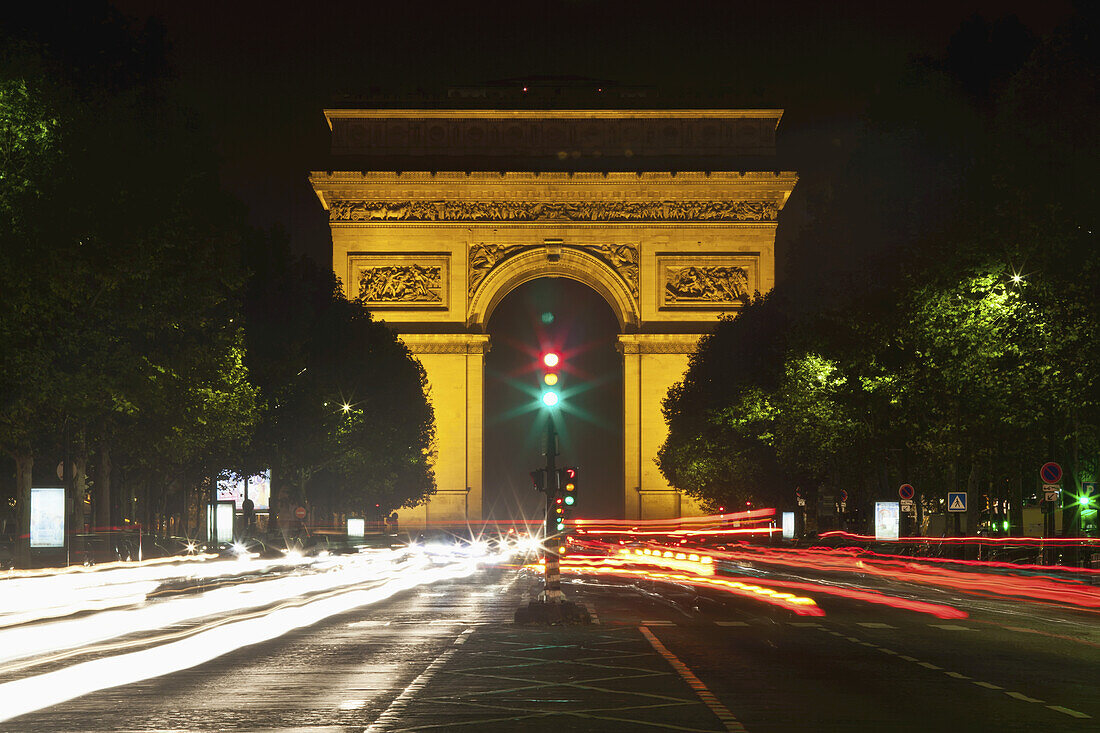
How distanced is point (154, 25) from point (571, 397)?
82.5 meters

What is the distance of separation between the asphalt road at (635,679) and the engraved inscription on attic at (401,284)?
185 feet

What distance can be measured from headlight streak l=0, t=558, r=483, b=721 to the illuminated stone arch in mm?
52414

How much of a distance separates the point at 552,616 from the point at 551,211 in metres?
59.7

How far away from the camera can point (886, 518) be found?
51188 millimetres

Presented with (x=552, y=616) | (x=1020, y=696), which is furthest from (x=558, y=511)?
(x=1020, y=696)

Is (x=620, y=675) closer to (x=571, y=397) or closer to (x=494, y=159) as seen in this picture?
(x=494, y=159)

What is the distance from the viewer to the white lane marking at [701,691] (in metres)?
12.9

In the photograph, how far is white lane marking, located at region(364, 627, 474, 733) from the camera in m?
12.9

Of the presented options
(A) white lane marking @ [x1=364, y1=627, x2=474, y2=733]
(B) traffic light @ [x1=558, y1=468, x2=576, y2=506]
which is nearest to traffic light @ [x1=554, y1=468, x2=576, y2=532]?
(B) traffic light @ [x1=558, y1=468, x2=576, y2=506]

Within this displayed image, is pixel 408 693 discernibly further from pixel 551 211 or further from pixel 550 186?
pixel 551 211

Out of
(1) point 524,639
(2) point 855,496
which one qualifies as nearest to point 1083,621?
(1) point 524,639

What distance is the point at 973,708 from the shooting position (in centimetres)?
1413

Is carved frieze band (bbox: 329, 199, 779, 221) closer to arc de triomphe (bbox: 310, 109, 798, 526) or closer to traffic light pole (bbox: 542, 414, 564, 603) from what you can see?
arc de triomphe (bbox: 310, 109, 798, 526)

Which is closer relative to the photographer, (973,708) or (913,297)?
(973,708)
